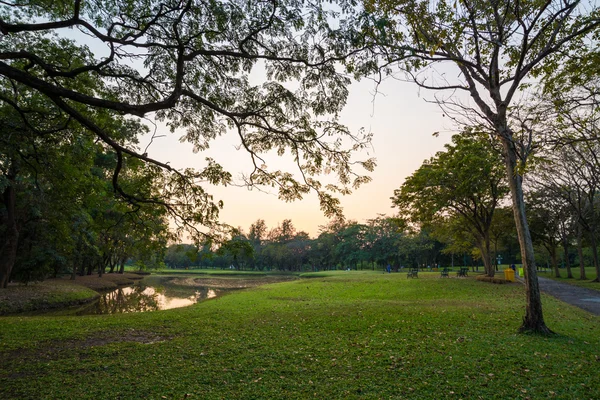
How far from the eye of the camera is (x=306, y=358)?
6738 mm

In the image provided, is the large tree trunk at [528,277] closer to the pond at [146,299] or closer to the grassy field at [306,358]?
the grassy field at [306,358]

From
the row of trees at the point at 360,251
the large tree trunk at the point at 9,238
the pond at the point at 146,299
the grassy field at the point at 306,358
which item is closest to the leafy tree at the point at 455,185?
the grassy field at the point at 306,358

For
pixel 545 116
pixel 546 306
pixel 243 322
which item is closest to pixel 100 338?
pixel 243 322

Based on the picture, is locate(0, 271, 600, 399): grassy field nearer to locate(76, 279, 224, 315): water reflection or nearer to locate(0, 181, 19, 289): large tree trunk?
locate(76, 279, 224, 315): water reflection

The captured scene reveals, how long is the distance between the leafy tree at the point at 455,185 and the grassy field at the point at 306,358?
12.6 metres

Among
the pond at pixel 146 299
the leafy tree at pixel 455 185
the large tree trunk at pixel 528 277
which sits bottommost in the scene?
the pond at pixel 146 299

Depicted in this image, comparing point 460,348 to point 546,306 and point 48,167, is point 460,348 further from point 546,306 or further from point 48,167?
point 48,167

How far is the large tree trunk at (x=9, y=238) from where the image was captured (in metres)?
19.0

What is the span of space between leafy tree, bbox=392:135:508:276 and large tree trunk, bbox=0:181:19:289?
26227mm

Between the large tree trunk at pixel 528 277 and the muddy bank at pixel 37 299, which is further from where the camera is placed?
the muddy bank at pixel 37 299

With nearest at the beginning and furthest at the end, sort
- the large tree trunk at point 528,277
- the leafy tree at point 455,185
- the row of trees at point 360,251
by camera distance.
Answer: the large tree trunk at point 528,277 → the leafy tree at point 455,185 → the row of trees at point 360,251

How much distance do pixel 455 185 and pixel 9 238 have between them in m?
30.0

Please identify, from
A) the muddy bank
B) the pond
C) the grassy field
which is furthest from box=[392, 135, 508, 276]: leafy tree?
the muddy bank

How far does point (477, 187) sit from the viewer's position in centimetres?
2286
